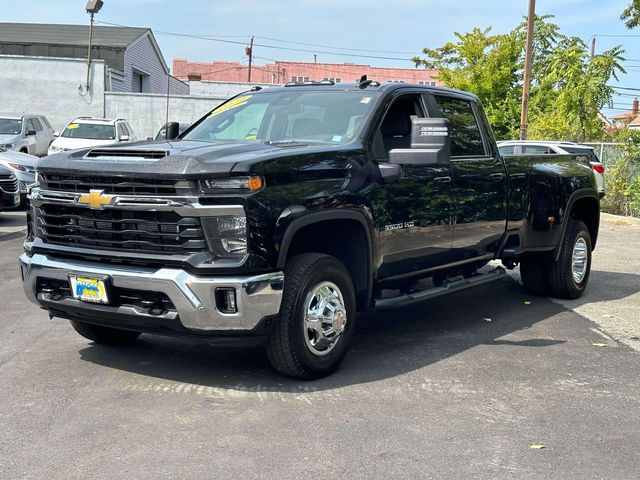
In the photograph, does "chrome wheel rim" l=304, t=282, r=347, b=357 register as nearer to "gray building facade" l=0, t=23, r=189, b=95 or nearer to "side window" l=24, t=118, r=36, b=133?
"side window" l=24, t=118, r=36, b=133

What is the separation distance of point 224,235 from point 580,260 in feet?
17.0

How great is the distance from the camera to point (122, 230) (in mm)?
4973

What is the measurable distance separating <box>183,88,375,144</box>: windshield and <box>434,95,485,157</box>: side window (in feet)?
3.35


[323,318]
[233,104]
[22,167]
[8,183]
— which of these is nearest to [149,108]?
[22,167]

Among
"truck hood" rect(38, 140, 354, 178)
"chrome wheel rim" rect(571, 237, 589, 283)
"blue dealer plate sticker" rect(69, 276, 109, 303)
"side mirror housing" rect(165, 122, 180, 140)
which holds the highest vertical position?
"side mirror housing" rect(165, 122, 180, 140)

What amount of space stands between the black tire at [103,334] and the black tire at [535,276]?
4.17 meters

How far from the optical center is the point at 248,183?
15.5 feet

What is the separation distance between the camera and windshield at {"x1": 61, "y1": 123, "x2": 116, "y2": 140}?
22.6 metres

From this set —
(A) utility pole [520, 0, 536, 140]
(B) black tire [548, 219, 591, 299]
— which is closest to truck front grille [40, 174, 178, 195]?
(B) black tire [548, 219, 591, 299]

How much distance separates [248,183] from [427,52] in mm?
34823

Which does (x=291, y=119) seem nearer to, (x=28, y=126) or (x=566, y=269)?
(x=566, y=269)

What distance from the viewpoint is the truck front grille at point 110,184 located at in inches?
189

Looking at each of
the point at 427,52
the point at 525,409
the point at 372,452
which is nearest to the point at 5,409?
the point at 372,452

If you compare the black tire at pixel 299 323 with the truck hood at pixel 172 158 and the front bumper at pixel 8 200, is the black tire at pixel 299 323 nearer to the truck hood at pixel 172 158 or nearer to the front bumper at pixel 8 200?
the truck hood at pixel 172 158
